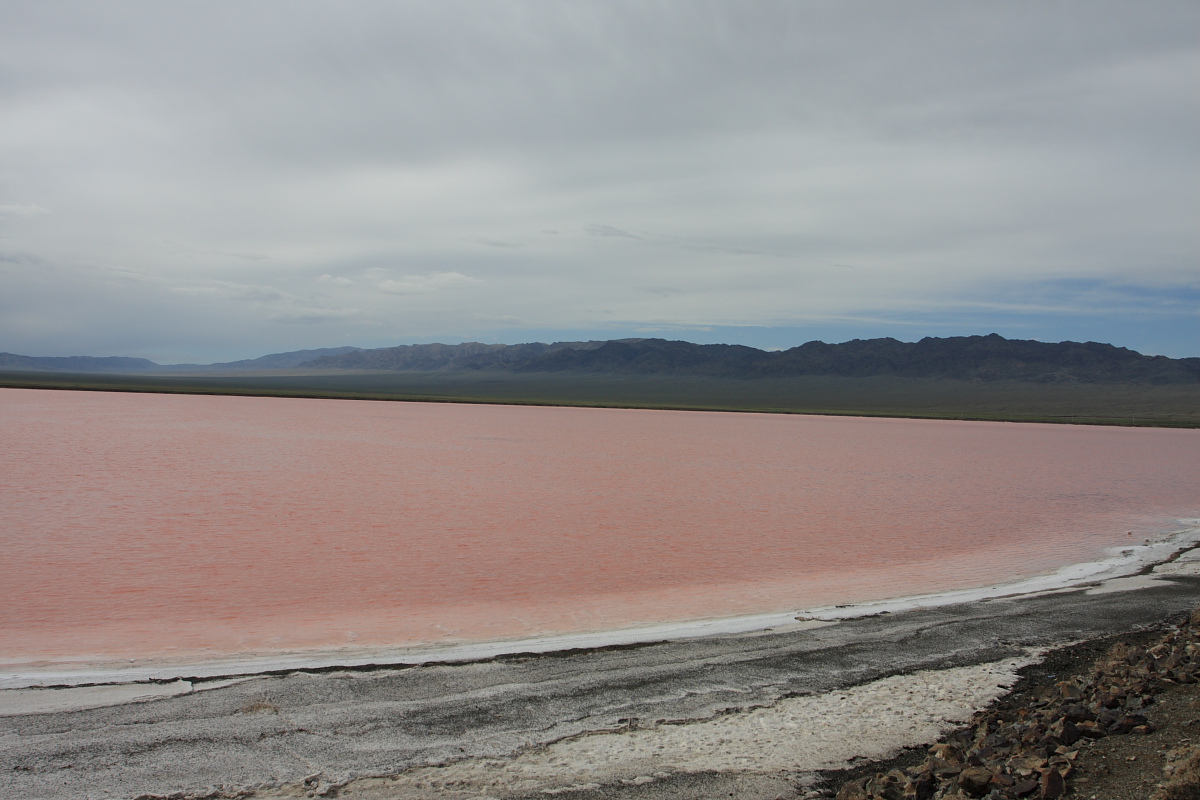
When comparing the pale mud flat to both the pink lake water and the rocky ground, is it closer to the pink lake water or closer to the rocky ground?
the rocky ground

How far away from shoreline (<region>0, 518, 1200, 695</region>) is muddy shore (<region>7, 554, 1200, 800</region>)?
0.52 feet

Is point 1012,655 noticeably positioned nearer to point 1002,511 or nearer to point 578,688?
point 578,688

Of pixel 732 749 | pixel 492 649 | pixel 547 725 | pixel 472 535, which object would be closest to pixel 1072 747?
pixel 732 749

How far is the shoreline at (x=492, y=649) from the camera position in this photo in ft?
17.5

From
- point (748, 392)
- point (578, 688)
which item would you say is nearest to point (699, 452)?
point (578, 688)

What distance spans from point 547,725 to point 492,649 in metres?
1.68

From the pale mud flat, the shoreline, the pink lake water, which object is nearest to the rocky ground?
the pale mud flat

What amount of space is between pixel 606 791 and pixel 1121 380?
180m

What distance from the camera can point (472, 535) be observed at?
1194 cm

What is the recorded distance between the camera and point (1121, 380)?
15238 cm

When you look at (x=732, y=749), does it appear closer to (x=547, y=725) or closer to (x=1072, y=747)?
(x=547, y=725)

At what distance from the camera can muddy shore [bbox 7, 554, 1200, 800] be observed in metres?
4.01

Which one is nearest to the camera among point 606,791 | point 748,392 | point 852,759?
point 606,791

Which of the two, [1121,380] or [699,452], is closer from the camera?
[699,452]
